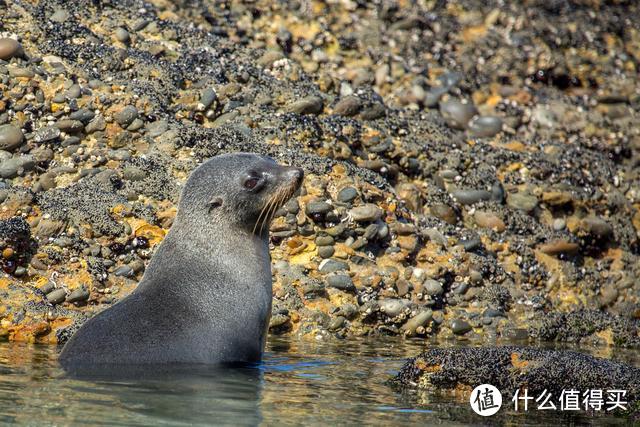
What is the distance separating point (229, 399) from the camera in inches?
236

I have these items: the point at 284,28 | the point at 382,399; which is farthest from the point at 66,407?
the point at 284,28

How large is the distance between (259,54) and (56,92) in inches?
117

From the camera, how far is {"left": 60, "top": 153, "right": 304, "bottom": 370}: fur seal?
6871 mm

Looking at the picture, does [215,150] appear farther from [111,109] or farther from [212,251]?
[212,251]

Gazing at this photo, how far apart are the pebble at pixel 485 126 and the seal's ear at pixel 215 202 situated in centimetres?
673

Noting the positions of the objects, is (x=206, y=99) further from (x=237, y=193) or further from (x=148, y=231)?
(x=237, y=193)

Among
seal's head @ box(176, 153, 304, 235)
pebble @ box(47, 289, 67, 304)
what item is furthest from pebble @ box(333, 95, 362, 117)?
Result: pebble @ box(47, 289, 67, 304)

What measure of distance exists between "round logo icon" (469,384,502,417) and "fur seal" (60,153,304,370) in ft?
5.91

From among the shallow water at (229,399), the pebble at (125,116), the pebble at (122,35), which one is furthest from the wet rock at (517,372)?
the pebble at (122,35)

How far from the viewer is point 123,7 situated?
12.9 metres

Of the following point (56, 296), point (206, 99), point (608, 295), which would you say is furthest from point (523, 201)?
point (56, 296)

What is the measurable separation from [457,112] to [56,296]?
7.05 meters

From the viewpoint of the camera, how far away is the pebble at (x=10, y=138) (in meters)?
10.4

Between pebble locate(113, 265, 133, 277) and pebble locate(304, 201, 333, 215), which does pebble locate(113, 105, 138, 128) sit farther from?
pebble locate(304, 201, 333, 215)
